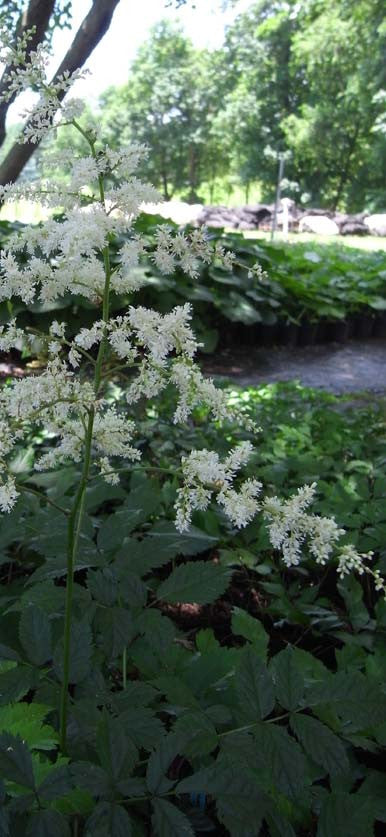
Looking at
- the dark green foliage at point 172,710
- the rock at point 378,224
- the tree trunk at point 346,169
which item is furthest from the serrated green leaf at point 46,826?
the tree trunk at point 346,169

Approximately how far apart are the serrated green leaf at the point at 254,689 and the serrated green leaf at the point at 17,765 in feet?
1.08

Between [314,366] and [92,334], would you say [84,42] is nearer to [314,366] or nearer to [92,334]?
[314,366]

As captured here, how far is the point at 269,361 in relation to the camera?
23.1 ft

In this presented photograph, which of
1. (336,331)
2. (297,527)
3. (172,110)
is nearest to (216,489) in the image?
(297,527)

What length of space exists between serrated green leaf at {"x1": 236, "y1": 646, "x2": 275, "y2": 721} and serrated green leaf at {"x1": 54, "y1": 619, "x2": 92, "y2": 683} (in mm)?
271

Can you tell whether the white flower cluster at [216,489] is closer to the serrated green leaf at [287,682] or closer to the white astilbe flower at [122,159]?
the serrated green leaf at [287,682]

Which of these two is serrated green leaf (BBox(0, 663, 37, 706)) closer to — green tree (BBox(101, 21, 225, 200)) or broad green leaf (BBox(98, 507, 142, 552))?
broad green leaf (BBox(98, 507, 142, 552))

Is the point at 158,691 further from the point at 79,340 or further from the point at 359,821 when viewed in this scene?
the point at 79,340

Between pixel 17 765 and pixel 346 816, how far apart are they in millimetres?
484

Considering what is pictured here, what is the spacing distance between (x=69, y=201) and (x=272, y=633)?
4.65 feet

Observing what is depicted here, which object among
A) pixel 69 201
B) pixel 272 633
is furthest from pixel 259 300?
pixel 69 201

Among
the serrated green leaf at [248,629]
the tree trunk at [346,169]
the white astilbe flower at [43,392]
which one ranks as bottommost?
the serrated green leaf at [248,629]

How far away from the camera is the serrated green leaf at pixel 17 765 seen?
93 cm

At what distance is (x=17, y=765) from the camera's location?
94cm
